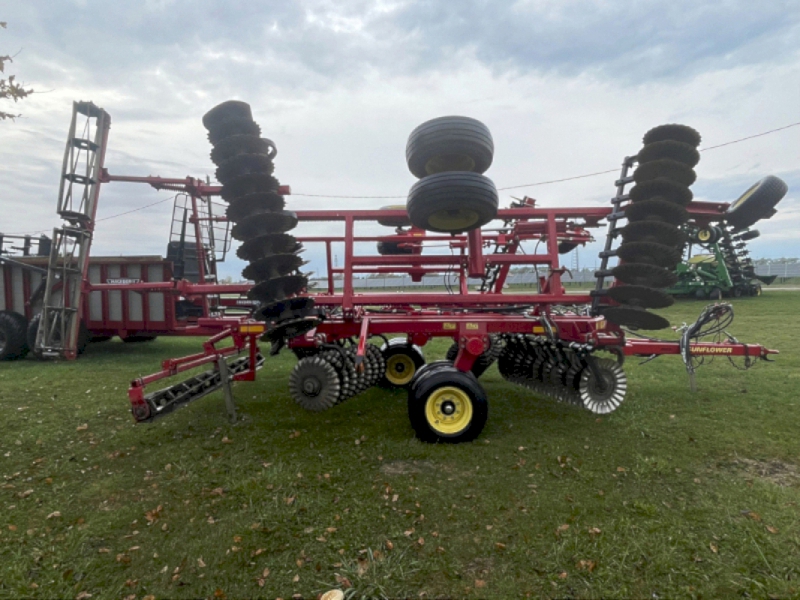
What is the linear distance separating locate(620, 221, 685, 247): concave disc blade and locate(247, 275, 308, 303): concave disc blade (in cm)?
330

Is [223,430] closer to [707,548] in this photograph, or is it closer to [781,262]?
[707,548]

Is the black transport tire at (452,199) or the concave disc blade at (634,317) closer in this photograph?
the black transport tire at (452,199)

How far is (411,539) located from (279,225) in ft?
10.2

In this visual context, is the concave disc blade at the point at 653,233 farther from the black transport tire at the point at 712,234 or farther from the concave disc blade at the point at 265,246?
the concave disc blade at the point at 265,246

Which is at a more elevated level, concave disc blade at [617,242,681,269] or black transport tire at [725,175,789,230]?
black transport tire at [725,175,789,230]

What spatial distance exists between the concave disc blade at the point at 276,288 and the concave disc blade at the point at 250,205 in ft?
2.23

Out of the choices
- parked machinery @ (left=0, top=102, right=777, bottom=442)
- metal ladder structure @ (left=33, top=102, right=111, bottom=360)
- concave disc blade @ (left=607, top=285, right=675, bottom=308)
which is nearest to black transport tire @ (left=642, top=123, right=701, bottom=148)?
parked machinery @ (left=0, top=102, right=777, bottom=442)

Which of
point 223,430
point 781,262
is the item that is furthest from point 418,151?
point 781,262

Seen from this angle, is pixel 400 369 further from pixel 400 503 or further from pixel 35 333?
pixel 35 333

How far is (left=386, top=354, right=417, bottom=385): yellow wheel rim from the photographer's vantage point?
20.5ft

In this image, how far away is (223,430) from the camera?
446cm

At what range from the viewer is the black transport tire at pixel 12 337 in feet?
29.2

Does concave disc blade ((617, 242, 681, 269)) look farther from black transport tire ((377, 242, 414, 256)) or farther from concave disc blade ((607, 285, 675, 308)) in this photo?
black transport tire ((377, 242, 414, 256))

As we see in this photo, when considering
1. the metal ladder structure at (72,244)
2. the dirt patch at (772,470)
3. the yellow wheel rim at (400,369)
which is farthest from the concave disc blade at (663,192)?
the metal ladder structure at (72,244)
